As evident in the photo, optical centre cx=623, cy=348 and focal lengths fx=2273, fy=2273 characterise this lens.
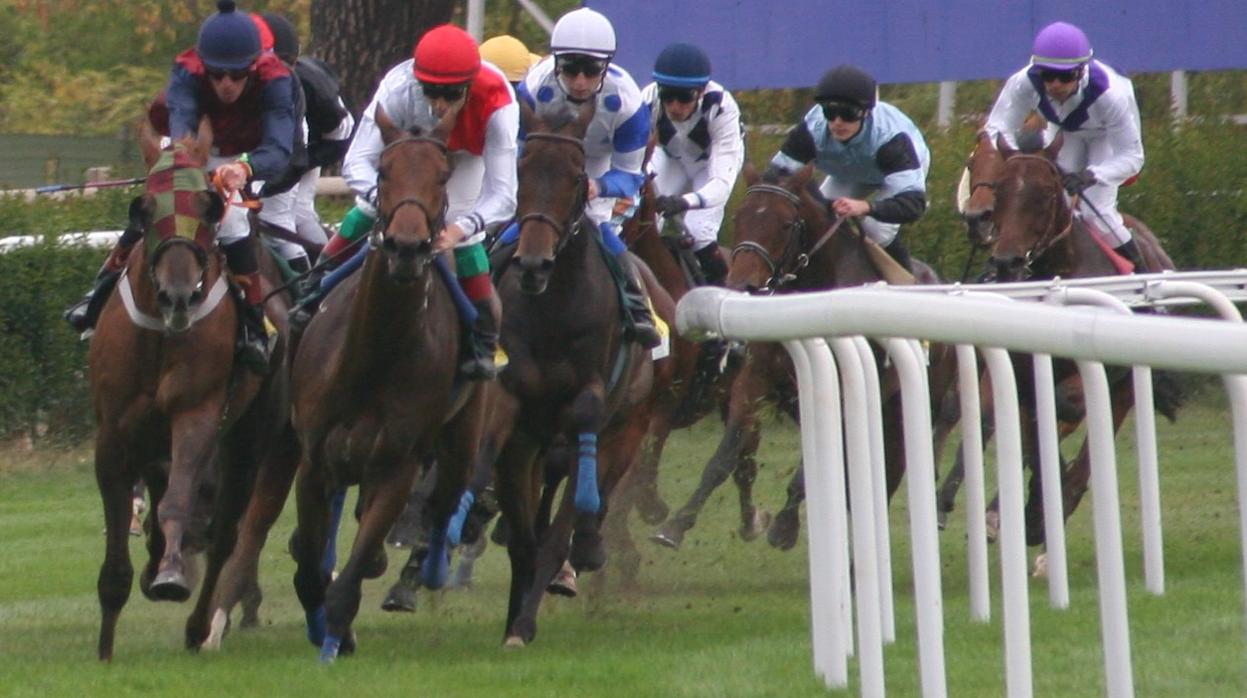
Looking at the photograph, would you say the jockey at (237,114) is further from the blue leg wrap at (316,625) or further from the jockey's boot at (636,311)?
the jockey's boot at (636,311)

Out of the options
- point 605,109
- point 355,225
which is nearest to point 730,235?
point 605,109

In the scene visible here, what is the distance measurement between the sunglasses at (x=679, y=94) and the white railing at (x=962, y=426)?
4097 mm

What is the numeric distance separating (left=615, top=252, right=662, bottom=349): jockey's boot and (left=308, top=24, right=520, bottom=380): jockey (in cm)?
92

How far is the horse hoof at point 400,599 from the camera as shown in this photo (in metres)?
8.30

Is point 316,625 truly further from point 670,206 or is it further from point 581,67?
point 670,206

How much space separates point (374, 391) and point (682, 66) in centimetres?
311

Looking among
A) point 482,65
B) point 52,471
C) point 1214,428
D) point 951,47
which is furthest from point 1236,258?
point 482,65

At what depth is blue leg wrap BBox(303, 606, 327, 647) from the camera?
774cm

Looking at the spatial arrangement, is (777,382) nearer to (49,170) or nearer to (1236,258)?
(1236,258)

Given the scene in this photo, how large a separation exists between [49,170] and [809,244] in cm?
1314

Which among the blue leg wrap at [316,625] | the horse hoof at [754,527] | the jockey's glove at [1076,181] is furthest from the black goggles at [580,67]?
the horse hoof at [754,527]

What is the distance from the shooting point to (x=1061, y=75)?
10.4 metres

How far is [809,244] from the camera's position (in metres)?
9.67

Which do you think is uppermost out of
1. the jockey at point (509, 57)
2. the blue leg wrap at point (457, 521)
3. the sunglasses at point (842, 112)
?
the jockey at point (509, 57)
